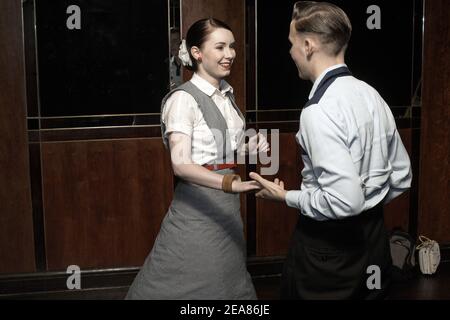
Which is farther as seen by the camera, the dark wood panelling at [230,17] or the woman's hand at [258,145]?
the dark wood panelling at [230,17]

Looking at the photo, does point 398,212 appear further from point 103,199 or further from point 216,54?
point 216,54

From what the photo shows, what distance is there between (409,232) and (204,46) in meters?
2.35

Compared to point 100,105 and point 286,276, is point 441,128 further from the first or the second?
point 286,276

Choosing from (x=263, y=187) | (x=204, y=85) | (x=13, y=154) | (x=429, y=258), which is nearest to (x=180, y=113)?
(x=204, y=85)

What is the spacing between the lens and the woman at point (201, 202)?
6.75 ft

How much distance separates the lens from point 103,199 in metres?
3.45

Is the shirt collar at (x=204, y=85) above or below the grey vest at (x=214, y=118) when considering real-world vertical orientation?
above

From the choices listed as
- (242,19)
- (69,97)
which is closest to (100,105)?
(69,97)

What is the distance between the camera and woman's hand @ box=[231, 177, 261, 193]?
6.14ft

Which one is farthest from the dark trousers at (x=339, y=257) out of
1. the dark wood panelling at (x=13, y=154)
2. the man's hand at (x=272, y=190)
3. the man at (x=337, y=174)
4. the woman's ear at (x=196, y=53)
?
the dark wood panelling at (x=13, y=154)

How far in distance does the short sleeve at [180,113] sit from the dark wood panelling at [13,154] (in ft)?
4.89

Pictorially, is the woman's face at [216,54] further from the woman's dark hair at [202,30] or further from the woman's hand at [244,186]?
the woman's hand at [244,186]

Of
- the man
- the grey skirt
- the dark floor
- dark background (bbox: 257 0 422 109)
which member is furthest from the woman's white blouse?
the dark floor
